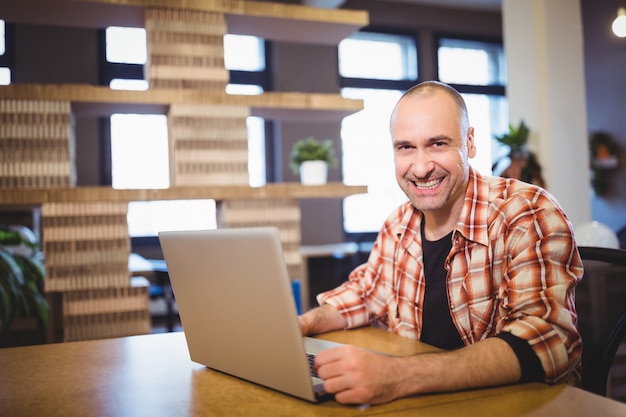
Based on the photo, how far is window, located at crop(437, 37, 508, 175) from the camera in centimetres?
776

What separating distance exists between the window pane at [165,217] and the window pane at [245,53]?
1.60 metres

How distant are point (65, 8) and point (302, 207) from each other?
459 cm

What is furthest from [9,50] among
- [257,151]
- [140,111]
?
[140,111]

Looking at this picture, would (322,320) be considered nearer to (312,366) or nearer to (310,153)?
(312,366)

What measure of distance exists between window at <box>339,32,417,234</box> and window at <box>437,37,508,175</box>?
65cm

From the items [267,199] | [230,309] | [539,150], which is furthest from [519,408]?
[539,150]

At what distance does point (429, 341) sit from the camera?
147 cm

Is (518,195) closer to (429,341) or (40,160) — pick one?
(429,341)

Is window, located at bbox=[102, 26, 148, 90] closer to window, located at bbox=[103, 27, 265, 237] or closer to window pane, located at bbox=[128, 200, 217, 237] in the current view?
window, located at bbox=[103, 27, 265, 237]

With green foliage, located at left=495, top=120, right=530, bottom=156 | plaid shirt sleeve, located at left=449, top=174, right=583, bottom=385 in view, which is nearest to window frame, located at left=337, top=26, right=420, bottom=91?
green foliage, located at left=495, top=120, right=530, bottom=156

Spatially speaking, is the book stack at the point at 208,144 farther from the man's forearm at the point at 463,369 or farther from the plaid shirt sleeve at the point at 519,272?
the man's forearm at the point at 463,369

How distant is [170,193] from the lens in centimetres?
258

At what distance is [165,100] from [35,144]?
540mm

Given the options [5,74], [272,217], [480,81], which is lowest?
[272,217]
